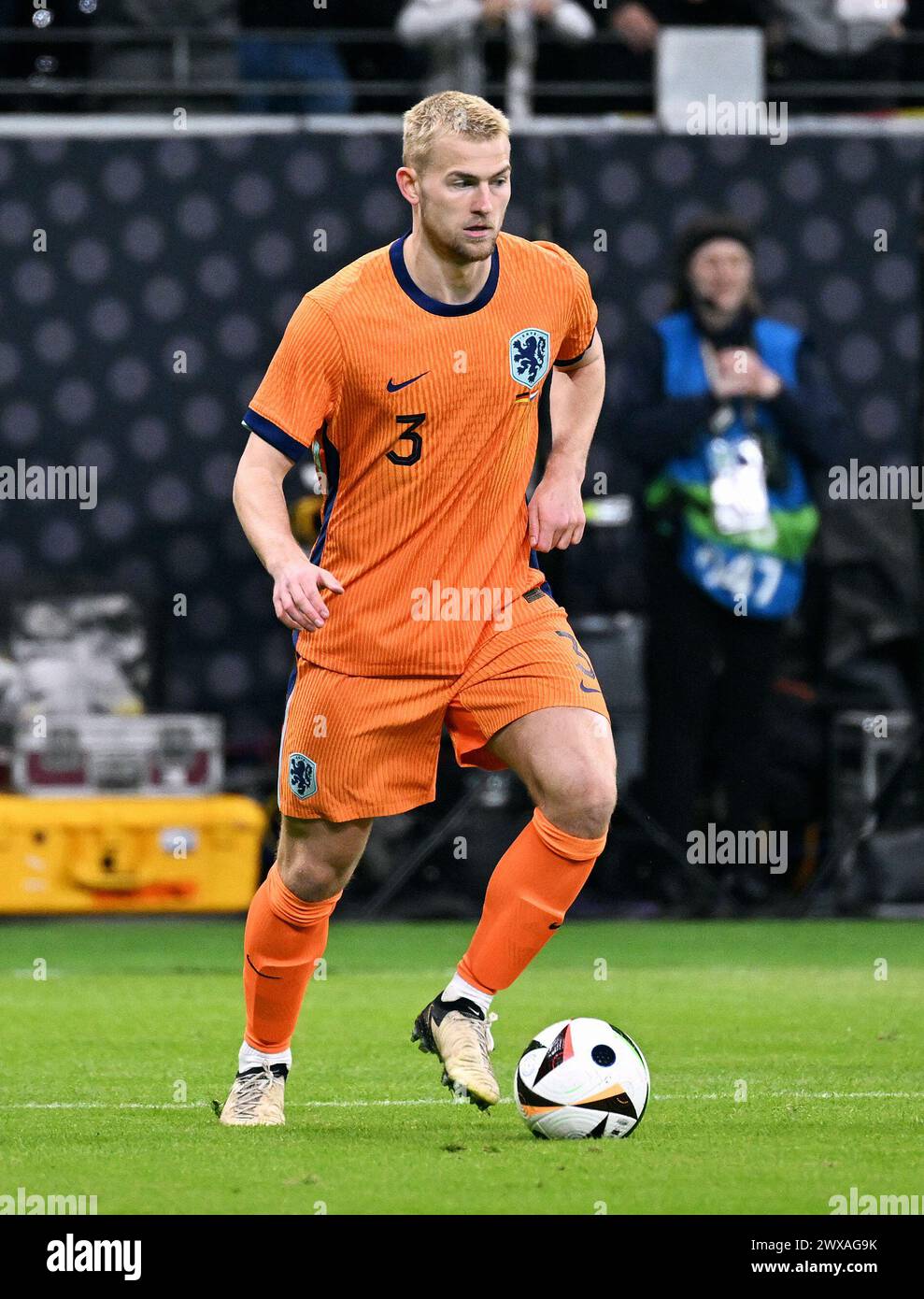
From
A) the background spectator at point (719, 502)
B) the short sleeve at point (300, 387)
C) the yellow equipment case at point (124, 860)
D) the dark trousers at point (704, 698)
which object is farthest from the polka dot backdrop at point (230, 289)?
the short sleeve at point (300, 387)

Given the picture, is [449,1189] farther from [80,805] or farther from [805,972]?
[80,805]

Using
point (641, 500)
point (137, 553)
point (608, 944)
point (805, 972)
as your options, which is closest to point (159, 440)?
point (137, 553)

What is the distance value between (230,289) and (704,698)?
297cm

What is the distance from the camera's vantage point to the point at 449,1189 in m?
4.35

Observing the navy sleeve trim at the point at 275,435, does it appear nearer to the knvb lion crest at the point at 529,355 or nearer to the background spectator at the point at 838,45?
the knvb lion crest at the point at 529,355

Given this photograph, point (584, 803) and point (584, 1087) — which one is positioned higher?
point (584, 803)

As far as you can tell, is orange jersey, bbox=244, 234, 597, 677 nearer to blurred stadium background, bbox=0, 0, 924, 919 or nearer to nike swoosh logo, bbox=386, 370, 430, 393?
nike swoosh logo, bbox=386, 370, 430, 393

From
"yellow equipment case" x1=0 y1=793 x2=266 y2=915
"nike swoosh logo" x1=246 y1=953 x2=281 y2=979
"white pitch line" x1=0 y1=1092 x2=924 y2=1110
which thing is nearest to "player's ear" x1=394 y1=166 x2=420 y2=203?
"nike swoosh logo" x1=246 y1=953 x2=281 y2=979

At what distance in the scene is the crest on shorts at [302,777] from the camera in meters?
5.17

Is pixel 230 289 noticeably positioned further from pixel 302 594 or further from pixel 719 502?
pixel 302 594

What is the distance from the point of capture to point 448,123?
5035 mm

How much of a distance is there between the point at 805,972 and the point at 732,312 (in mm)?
3048

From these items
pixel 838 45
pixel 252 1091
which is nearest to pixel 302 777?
pixel 252 1091

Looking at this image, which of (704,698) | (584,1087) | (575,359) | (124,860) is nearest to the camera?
(584,1087)
